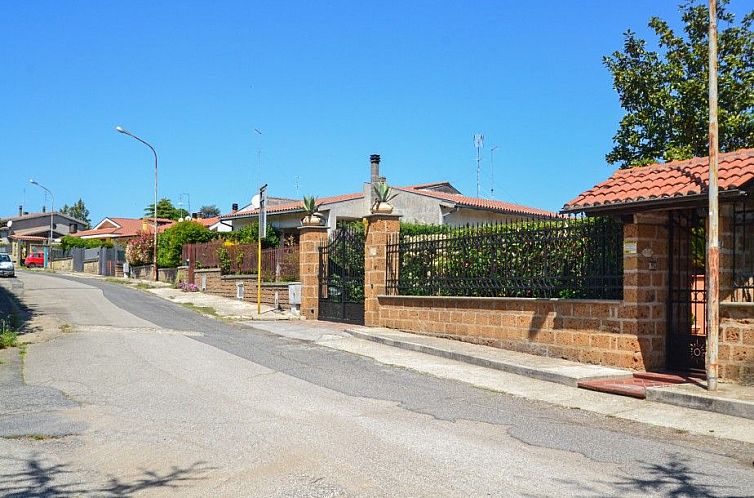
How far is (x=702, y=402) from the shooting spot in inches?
356

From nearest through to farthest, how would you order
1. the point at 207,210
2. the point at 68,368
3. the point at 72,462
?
the point at 72,462
the point at 68,368
the point at 207,210

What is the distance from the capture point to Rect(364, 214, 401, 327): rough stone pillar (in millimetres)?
18000

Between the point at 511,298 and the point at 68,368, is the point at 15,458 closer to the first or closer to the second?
the point at 68,368

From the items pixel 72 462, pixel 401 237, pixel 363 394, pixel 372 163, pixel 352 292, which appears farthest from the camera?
pixel 372 163

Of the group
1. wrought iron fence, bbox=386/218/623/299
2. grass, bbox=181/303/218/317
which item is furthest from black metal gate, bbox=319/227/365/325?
grass, bbox=181/303/218/317

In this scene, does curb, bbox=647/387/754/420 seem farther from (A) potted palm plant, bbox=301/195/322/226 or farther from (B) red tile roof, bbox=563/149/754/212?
(A) potted palm plant, bbox=301/195/322/226

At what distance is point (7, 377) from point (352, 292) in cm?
1011

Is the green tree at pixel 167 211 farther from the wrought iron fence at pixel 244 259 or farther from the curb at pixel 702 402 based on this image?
the curb at pixel 702 402

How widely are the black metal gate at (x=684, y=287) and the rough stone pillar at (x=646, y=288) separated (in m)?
0.16

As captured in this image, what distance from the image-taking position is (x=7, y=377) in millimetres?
10562

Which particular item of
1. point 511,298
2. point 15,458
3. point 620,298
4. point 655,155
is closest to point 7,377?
point 15,458

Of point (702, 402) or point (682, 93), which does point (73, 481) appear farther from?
point (682, 93)

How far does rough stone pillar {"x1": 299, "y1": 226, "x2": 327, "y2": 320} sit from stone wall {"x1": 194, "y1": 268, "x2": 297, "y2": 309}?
7.68 feet

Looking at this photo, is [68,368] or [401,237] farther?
[401,237]
